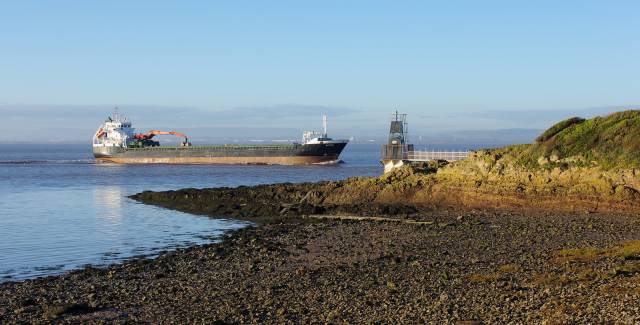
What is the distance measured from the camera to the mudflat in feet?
43.7

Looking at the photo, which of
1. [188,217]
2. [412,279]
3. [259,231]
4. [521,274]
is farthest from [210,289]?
[188,217]

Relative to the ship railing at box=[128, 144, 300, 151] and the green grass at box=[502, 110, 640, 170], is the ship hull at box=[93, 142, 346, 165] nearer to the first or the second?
the ship railing at box=[128, 144, 300, 151]

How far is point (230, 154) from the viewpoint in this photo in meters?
111

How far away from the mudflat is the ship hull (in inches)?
3100

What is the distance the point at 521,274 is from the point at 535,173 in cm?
1934

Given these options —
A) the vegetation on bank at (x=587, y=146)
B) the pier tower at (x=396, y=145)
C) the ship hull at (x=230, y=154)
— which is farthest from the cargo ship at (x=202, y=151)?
the vegetation on bank at (x=587, y=146)

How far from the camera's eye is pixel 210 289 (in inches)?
665

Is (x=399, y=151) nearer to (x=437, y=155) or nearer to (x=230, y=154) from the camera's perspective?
(x=437, y=155)

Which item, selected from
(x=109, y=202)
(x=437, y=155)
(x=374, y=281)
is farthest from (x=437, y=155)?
(x=374, y=281)

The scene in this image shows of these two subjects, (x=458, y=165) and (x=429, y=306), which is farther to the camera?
(x=458, y=165)

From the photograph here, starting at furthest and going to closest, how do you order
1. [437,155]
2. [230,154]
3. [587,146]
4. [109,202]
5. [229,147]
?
[229,147]
[230,154]
[437,155]
[109,202]
[587,146]

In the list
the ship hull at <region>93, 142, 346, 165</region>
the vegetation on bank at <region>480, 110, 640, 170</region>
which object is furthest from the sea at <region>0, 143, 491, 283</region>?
the ship hull at <region>93, 142, 346, 165</region>

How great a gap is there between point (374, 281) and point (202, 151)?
97.3 meters

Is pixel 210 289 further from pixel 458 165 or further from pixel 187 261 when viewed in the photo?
pixel 458 165
